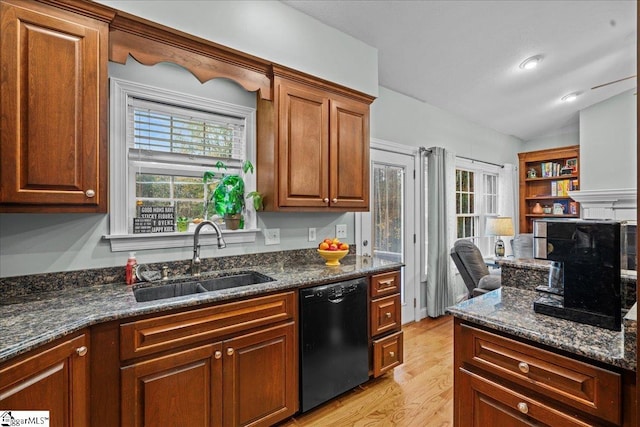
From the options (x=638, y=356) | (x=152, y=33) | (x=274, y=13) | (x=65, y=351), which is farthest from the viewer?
(x=274, y=13)

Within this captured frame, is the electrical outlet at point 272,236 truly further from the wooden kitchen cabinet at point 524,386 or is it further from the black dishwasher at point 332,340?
the wooden kitchen cabinet at point 524,386

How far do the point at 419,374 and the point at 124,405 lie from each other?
7.09 ft

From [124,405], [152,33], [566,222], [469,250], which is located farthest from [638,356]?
[469,250]

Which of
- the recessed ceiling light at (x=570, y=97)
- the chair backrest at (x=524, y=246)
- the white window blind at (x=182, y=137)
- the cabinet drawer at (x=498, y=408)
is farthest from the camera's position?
the chair backrest at (x=524, y=246)

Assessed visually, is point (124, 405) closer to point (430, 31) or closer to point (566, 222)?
point (566, 222)

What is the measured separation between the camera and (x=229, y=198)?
233cm

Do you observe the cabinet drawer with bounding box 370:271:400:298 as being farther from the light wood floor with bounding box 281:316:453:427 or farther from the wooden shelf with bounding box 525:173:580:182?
the wooden shelf with bounding box 525:173:580:182

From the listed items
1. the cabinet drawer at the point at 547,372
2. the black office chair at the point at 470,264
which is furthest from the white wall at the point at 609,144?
the cabinet drawer at the point at 547,372

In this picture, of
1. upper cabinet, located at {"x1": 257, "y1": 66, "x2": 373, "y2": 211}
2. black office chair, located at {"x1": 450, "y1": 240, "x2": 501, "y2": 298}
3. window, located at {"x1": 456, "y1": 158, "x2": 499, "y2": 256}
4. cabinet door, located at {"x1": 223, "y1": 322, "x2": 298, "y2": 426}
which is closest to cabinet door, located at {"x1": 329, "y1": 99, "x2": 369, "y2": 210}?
upper cabinet, located at {"x1": 257, "y1": 66, "x2": 373, "y2": 211}

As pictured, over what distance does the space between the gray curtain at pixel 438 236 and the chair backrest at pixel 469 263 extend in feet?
1.13

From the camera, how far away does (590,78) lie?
4137 millimetres

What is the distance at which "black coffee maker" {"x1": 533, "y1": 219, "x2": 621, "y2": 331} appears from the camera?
1.22m

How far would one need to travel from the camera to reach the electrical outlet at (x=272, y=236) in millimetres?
2518

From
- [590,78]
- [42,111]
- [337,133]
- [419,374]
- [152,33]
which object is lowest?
[419,374]
